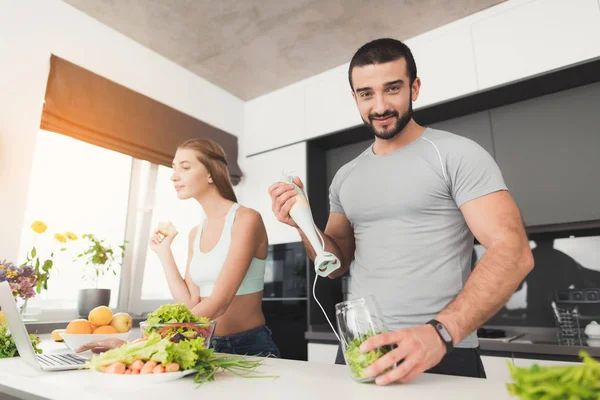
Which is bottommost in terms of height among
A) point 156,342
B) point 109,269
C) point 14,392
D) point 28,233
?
point 14,392

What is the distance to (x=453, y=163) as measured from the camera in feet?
3.55

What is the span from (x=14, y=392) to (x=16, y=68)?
1814 mm

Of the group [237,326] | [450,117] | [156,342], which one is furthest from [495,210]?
[450,117]

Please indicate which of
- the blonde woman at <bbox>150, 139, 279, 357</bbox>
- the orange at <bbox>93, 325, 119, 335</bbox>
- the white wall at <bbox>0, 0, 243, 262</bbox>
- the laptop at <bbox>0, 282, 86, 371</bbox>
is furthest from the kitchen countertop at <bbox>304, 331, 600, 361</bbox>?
the white wall at <bbox>0, 0, 243, 262</bbox>

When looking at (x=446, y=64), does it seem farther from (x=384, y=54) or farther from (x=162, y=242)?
(x=162, y=242)

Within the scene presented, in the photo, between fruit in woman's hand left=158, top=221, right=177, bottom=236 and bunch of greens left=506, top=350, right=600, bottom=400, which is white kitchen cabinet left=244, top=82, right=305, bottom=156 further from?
bunch of greens left=506, top=350, right=600, bottom=400

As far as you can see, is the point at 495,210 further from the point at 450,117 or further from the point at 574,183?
the point at 450,117

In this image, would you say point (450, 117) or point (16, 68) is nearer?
point (16, 68)

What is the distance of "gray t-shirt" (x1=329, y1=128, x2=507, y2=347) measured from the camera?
3.49 feet

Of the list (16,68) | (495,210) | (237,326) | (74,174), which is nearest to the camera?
(495,210)

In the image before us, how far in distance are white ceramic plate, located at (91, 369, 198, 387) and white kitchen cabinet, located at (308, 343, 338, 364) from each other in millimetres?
1768

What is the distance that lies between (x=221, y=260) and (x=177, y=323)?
625mm

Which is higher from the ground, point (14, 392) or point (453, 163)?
point (453, 163)

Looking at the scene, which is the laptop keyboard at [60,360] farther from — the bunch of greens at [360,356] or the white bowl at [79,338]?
the bunch of greens at [360,356]
